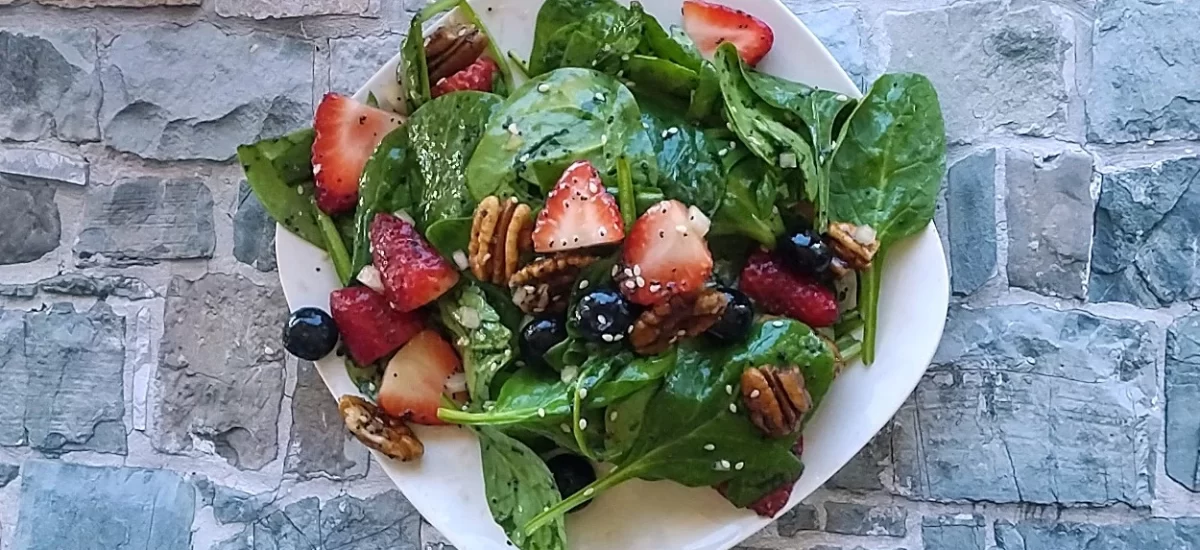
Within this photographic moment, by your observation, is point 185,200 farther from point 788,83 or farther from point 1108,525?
point 1108,525

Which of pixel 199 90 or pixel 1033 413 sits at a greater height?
pixel 199 90

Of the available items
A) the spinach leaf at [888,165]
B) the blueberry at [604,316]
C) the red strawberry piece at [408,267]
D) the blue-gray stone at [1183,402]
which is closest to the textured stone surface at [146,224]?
the red strawberry piece at [408,267]

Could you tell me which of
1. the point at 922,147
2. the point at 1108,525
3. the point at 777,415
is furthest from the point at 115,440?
the point at 1108,525

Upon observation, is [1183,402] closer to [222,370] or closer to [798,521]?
[798,521]

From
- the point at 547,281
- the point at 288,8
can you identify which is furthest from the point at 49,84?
the point at 547,281

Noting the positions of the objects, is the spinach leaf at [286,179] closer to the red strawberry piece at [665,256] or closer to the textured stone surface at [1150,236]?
the red strawberry piece at [665,256]

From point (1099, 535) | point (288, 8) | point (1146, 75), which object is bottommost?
point (1099, 535)

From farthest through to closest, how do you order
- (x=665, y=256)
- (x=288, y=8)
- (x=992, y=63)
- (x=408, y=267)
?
(x=288, y=8) < (x=992, y=63) < (x=408, y=267) < (x=665, y=256)
